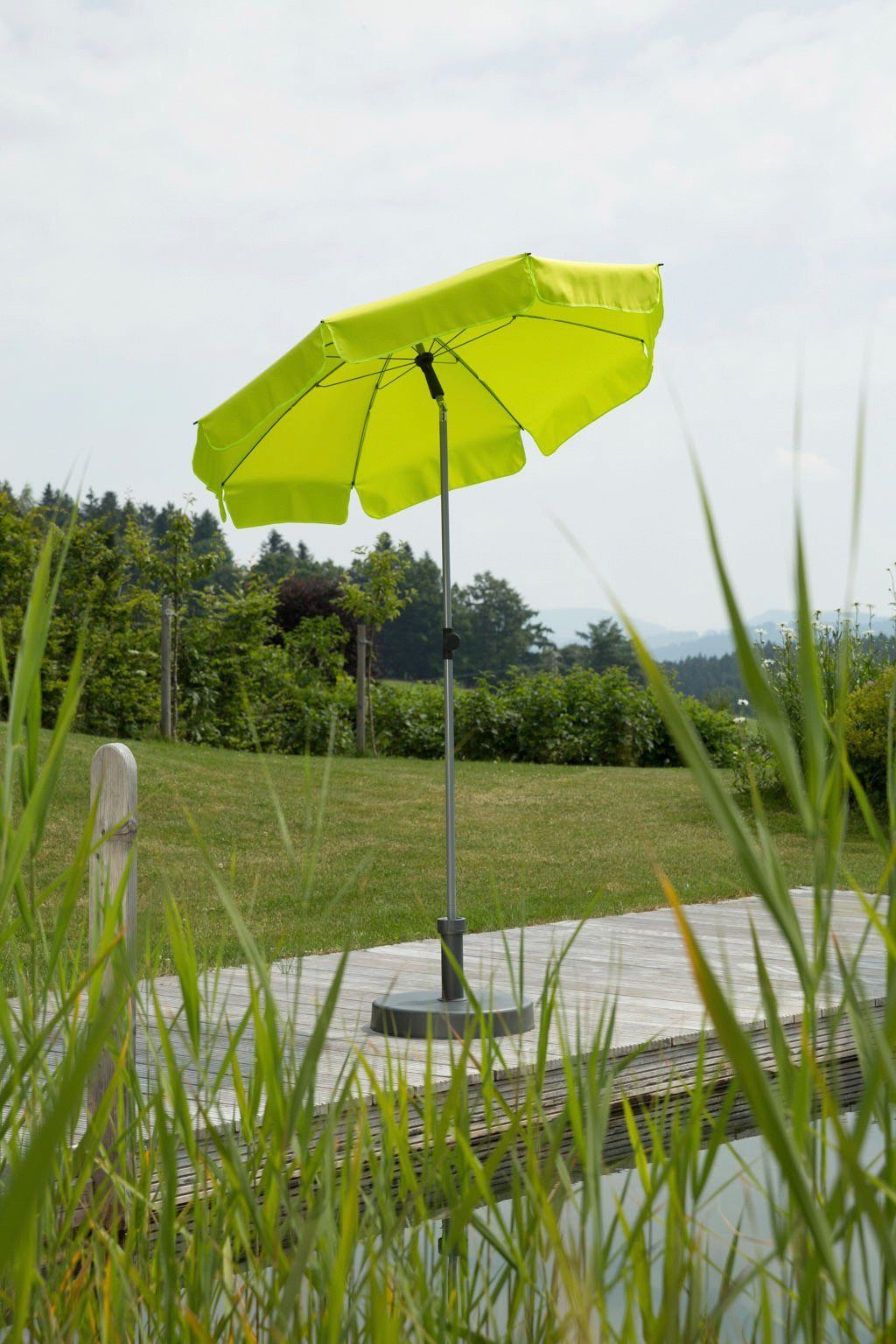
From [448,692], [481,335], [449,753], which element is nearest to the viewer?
[449,753]

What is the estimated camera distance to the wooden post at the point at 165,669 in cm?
1183

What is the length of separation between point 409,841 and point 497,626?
1431 inches

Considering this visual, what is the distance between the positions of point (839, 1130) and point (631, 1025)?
3.00 metres

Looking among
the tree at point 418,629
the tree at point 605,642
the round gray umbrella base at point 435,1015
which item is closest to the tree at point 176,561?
the round gray umbrella base at point 435,1015

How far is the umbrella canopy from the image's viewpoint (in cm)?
383

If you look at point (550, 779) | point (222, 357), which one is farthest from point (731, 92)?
point (550, 779)

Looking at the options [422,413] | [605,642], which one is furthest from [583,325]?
[605,642]

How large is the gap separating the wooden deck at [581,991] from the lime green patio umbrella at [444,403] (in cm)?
24

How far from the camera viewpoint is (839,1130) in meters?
0.62

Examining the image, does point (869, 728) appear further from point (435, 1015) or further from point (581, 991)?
point (435, 1015)

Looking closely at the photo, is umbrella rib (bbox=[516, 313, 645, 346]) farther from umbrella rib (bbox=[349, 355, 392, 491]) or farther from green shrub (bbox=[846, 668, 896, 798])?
green shrub (bbox=[846, 668, 896, 798])

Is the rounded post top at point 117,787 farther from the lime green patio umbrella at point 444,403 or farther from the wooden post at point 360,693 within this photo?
the wooden post at point 360,693

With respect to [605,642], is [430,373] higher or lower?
lower

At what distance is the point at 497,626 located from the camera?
146ft
